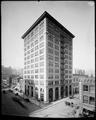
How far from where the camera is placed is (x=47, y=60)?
3908 mm

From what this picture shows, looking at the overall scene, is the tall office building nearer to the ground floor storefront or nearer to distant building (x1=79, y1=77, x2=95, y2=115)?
the ground floor storefront

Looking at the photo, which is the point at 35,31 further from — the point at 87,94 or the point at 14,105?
the point at 87,94

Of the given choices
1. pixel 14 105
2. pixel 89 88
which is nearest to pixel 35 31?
pixel 14 105

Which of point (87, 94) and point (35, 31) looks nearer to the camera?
point (35, 31)

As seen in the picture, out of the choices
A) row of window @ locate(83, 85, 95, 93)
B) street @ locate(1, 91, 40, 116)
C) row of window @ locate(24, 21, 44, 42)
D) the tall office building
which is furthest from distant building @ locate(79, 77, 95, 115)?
row of window @ locate(24, 21, 44, 42)

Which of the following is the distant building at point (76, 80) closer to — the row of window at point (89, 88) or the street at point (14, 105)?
the row of window at point (89, 88)

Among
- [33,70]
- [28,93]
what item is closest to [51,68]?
[33,70]

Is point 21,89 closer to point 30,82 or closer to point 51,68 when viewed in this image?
point 30,82

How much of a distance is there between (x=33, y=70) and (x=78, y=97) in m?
2.48

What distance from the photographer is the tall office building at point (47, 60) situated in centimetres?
386

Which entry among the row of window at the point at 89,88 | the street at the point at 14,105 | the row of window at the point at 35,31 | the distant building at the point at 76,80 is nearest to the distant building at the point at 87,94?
the row of window at the point at 89,88

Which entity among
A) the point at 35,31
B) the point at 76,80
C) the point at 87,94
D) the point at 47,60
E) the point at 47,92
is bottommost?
the point at 87,94

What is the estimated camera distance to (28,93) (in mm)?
3906

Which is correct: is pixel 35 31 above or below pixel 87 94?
above
